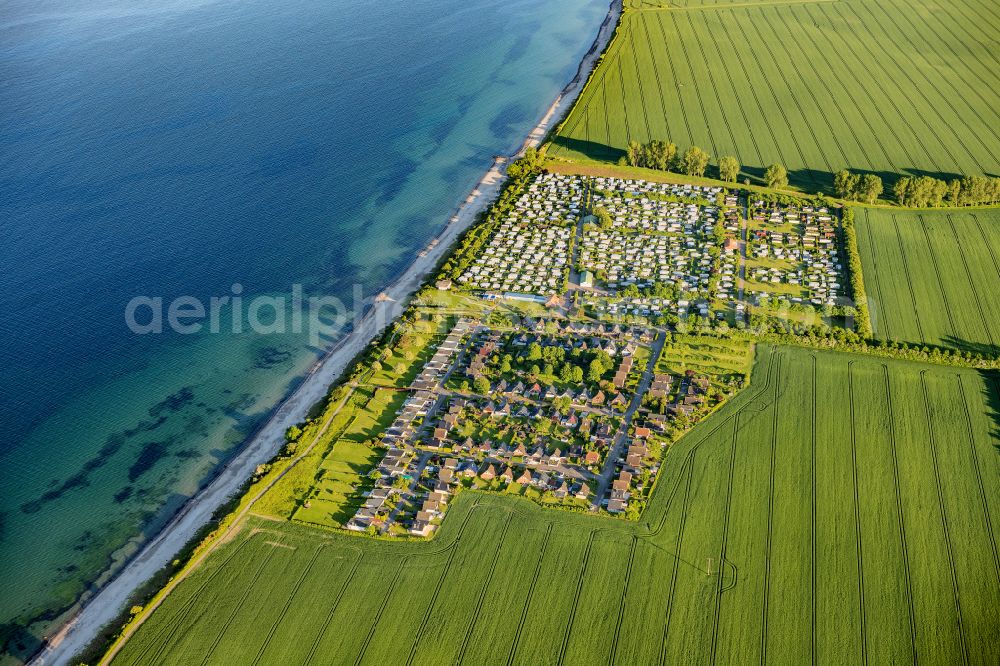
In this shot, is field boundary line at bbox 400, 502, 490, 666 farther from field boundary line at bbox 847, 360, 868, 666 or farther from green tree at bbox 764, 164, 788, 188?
green tree at bbox 764, 164, 788, 188

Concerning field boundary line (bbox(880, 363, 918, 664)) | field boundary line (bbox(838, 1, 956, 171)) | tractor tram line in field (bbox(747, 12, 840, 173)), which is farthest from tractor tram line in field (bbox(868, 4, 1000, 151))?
field boundary line (bbox(880, 363, 918, 664))

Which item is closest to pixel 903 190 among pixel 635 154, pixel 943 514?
pixel 635 154

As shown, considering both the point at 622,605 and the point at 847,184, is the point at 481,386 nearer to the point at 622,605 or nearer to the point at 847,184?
the point at 622,605

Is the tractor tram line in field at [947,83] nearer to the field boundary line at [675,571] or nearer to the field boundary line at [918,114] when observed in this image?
the field boundary line at [918,114]

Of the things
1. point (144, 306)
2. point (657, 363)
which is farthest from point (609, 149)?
point (144, 306)

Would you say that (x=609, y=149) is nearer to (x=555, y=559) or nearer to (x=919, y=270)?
(x=919, y=270)
